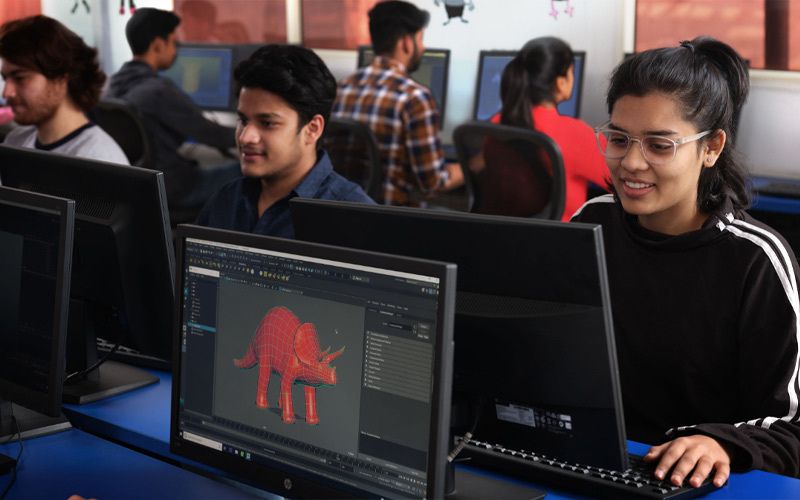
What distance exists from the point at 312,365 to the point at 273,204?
121 centimetres

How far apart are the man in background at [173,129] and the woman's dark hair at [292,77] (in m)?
2.02

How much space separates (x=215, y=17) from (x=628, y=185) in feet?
13.4

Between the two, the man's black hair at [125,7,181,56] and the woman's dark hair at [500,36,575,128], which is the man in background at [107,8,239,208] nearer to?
the man's black hair at [125,7,181,56]

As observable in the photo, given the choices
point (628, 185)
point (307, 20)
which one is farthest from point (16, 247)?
point (307, 20)

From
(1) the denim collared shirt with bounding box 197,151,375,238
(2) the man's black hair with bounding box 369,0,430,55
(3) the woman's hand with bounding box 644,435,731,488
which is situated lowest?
(3) the woman's hand with bounding box 644,435,731,488

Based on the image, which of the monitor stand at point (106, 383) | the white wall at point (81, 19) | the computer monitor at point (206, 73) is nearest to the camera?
the monitor stand at point (106, 383)

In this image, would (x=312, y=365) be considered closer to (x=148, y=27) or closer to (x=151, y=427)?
(x=151, y=427)

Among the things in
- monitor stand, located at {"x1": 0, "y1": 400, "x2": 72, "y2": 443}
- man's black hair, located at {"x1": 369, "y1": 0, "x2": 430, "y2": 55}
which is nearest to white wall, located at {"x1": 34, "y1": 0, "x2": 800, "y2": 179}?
man's black hair, located at {"x1": 369, "y1": 0, "x2": 430, "y2": 55}

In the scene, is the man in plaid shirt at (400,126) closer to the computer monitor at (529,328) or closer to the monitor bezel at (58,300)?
the monitor bezel at (58,300)

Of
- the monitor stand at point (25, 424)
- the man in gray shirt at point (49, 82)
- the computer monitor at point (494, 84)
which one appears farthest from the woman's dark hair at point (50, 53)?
the computer monitor at point (494, 84)

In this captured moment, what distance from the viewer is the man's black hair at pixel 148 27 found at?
512cm

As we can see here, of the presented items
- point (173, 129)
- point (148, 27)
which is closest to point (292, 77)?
point (173, 129)

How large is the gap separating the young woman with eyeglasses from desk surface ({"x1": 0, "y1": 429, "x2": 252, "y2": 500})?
2.56 feet

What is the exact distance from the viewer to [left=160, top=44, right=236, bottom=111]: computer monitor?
5523 mm
